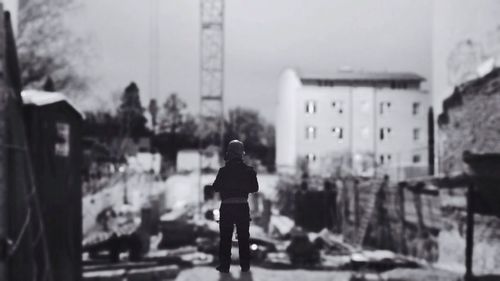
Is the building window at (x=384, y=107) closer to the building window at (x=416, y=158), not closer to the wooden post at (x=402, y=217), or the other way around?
the wooden post at (x=402, y=217)

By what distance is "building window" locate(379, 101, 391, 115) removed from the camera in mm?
25316

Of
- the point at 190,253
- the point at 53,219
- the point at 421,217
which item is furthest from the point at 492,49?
the point at 190,253

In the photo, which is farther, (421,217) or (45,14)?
(45,14)

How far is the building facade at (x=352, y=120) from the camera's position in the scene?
5949mm

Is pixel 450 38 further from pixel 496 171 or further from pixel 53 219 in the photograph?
pixel 53 219

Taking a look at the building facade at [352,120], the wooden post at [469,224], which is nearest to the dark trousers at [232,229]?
the building facade at [352,120]

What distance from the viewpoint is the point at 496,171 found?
55.0ft

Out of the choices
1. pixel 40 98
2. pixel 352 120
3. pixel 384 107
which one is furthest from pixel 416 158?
pixel 40 98

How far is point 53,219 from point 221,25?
1406 cm

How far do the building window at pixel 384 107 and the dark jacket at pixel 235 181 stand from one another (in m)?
23.6

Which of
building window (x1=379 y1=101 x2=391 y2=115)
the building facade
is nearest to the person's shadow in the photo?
the building facade

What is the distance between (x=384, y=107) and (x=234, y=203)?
84.4 ft

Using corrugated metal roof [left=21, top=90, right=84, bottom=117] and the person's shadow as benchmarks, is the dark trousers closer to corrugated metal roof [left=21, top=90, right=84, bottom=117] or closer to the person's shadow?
the person's shadow

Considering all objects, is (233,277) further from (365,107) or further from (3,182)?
(365,107)
